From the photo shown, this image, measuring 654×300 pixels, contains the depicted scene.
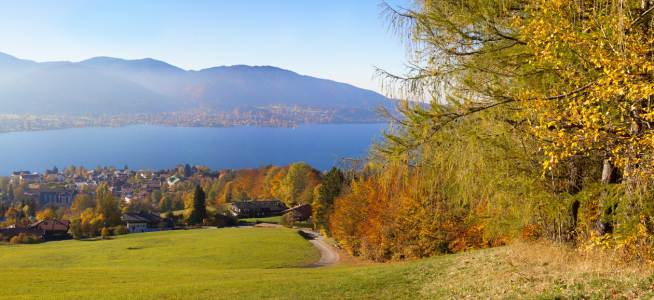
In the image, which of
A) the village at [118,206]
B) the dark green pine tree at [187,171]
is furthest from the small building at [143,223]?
the dark green pine tree at [187,171]

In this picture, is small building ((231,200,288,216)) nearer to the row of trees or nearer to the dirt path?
the dirt path

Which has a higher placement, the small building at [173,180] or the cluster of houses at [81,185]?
the small building at [173,180]

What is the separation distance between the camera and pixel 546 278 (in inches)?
228

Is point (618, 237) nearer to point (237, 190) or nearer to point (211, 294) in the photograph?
point (211, 294)

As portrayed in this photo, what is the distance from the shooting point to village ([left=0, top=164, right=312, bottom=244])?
5753 cm

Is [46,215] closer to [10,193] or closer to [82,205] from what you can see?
[82,205]

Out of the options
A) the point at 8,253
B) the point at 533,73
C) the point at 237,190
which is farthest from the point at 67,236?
the point at 533,73

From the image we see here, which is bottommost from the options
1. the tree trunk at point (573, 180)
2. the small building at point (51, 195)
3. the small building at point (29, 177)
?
the small building at point (51, 195)

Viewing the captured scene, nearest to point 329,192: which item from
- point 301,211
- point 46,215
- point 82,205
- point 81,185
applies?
point 301,211

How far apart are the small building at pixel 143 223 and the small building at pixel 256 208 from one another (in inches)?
522

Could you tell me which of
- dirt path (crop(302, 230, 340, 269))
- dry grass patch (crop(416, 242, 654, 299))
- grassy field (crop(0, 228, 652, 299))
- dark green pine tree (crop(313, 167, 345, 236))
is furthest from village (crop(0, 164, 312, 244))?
dry grass patch (crop(416, 242, 654, 299))

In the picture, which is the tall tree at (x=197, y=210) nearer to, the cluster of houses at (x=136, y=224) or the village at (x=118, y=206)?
the village at (x=118, y=206)

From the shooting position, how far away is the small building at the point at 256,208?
72.2m

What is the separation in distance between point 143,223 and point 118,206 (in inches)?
566
